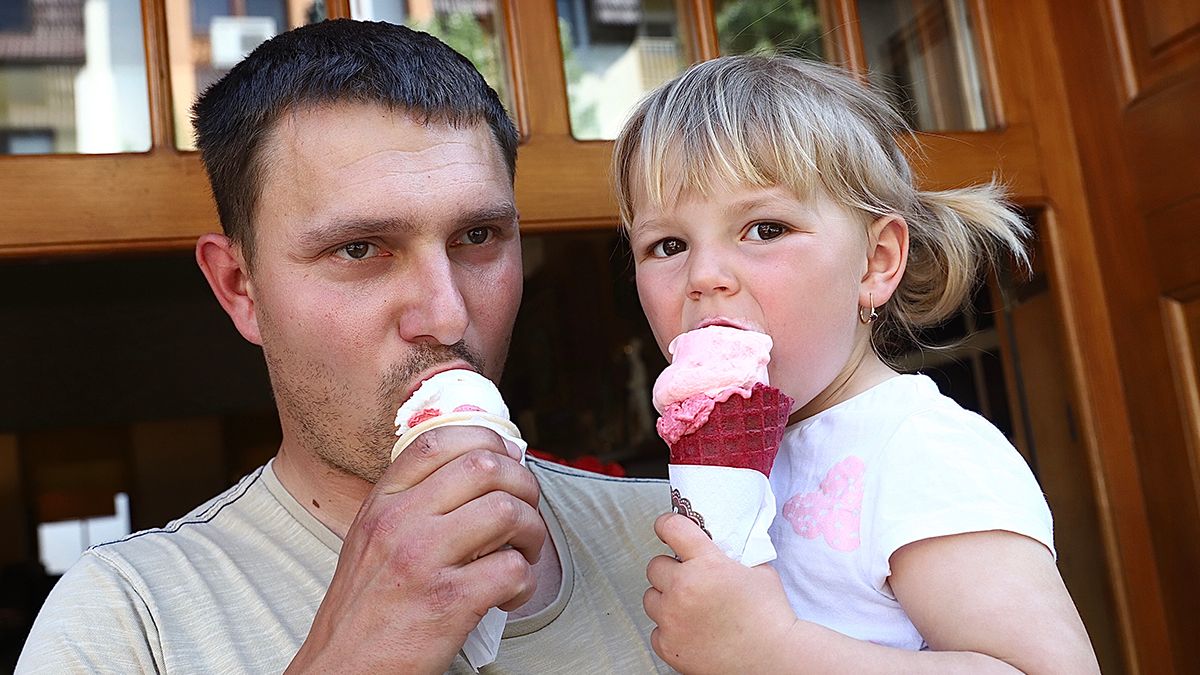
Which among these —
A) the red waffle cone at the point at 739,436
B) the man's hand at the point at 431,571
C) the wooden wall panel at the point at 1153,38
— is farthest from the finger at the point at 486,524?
the wooden wall panel at the point at 1153,38

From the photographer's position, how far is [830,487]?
54.3 inches

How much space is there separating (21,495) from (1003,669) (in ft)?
28.5

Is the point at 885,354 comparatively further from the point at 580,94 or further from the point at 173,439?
the point at 173,439

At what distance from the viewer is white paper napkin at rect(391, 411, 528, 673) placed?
1294 mm

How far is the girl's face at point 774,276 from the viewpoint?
142cm

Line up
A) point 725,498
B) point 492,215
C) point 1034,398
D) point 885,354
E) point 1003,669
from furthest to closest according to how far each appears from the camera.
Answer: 1. point 1034,398
2. point 885,354
3. point 492,215
4. point 725,498
5. point 1003,669

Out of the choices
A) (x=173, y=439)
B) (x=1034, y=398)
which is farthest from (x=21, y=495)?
(x=1034, y=398)

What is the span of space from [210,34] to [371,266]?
3.77 feet

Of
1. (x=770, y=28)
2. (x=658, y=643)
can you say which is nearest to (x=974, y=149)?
(x=770, y=28)

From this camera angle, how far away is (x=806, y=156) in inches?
57.9

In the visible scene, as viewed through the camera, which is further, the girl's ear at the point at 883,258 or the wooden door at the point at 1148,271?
the wooden door at the point at 1148,271

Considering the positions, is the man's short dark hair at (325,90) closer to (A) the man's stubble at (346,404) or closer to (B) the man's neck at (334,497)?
(A) the man's stubble at (346,404)

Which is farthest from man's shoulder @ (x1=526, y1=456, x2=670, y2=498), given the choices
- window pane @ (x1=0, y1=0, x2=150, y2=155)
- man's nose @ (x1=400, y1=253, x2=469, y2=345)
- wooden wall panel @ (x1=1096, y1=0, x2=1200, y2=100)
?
wooden wall panel @ (x1=1096, y1=0, x2=1200, y2=100)

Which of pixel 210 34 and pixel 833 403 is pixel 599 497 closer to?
pixel 833 403
